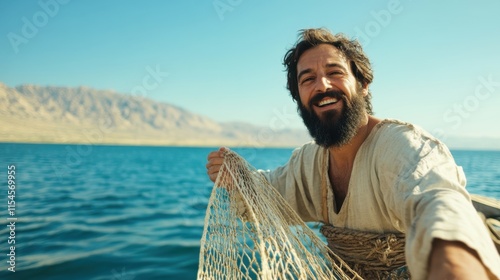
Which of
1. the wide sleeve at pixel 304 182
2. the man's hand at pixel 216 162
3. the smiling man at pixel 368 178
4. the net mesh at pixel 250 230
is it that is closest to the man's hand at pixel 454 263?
the smiling man at pixel 368 178

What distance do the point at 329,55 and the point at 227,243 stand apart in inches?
60.9

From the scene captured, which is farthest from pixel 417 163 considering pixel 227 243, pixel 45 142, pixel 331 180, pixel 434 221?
pixel 45 142

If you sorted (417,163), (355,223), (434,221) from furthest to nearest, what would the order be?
(355,223) → (417,163) → (434,221)

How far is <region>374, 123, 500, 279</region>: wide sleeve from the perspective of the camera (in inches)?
47.2

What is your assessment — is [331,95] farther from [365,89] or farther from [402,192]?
[402,192]

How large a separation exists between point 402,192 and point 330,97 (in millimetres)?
1010

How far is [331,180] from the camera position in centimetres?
269

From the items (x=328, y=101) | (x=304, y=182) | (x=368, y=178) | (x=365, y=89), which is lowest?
(x=304, y=182)

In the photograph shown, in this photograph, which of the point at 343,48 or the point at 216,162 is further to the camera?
the point at 216,162

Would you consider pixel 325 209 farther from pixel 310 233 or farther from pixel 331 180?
pixel 310 233

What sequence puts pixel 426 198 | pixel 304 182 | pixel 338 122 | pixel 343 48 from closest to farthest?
pixel 426 198 < pixel 338 122 < pixel 343 48 < pixel 304 182

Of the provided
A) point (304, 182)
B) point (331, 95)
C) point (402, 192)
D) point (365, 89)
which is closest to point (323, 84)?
point (331, 95)

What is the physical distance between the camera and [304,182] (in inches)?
114

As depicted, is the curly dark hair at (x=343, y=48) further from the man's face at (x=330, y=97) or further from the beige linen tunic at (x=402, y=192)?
the beige linen tunic at (x=402, y=192)
